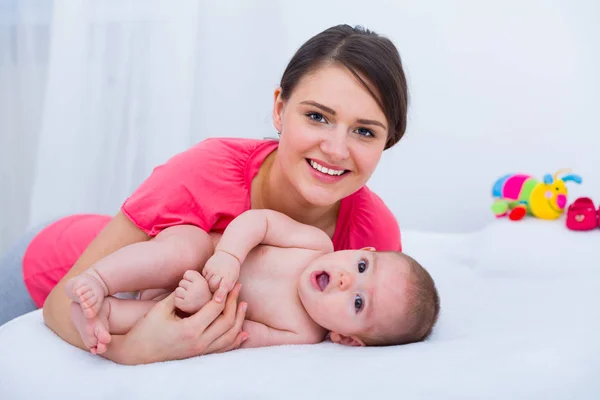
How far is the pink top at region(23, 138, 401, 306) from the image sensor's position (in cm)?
139

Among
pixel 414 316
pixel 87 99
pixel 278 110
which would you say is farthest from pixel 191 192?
pixel 87 99

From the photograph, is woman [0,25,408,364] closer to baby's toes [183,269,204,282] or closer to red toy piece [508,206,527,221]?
baby's toes [183,269,204,282]

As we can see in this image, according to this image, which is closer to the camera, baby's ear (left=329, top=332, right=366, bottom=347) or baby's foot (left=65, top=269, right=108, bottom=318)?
baby's foot (left=65, top=269, right=108, bottom=318)

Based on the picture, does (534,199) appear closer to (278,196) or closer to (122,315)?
(278,196)

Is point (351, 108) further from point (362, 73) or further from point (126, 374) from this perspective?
point (126, 374)

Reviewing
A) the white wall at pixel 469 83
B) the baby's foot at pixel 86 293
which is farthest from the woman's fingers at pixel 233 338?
the white wall at pixel 469 83

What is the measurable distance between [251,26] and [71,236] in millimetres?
1433

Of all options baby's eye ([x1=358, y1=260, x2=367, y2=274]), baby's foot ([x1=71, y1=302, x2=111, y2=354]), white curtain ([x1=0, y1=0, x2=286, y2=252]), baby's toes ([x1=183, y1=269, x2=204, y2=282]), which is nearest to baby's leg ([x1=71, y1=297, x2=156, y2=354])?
baby's foot ([x1=71, y1=302, x2=111, y2=354])

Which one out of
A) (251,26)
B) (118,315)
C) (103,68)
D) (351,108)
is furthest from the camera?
(251,26)

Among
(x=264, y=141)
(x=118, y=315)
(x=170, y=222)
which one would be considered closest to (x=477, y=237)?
(x=264, y=141)

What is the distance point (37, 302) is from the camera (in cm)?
183

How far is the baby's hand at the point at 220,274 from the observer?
1.20 metres

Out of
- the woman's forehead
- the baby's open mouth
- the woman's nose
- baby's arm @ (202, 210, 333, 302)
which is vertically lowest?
the baby's open mouth

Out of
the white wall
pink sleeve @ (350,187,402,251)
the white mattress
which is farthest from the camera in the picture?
the white wall
